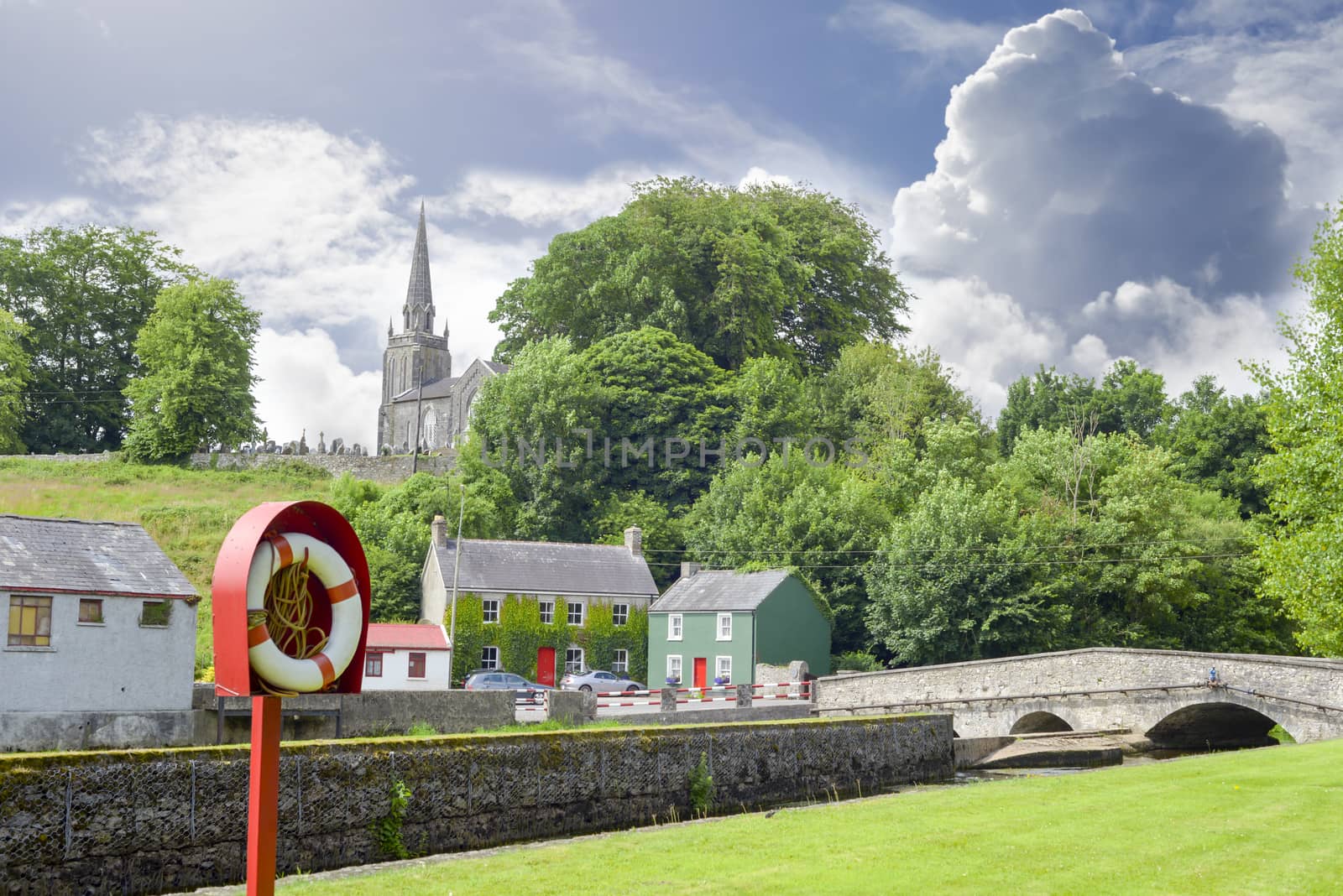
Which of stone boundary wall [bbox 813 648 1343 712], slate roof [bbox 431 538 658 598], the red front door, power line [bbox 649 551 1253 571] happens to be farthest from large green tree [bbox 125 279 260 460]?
stone boundary wall [bbox 813 648 1343 712]

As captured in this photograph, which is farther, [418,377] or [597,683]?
[418,377]

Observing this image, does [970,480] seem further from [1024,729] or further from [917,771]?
[917,771]

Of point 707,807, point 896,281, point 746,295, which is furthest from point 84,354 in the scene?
point 707,807

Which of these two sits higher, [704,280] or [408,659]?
[704,280]

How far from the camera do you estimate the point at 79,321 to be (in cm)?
7388

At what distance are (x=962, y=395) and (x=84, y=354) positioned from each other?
53.1 meters

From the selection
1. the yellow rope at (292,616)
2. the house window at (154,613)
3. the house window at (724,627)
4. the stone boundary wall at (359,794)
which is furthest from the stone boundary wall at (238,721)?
the yellow rope at (292,616)

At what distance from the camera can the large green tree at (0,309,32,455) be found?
2589 inches

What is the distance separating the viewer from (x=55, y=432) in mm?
72125

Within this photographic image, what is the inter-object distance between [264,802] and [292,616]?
3.56 feet

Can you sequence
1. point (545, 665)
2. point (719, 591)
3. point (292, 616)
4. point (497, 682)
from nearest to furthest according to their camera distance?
1. point (292, 616)
2. point (497, 682)
3. point (719, 591)
4. point (545, 665)

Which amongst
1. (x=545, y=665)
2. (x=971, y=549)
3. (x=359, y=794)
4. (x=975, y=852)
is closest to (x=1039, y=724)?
(x=971, y=549)

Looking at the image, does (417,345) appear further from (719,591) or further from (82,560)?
(82,560)

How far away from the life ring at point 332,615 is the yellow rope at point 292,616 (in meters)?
0.04
